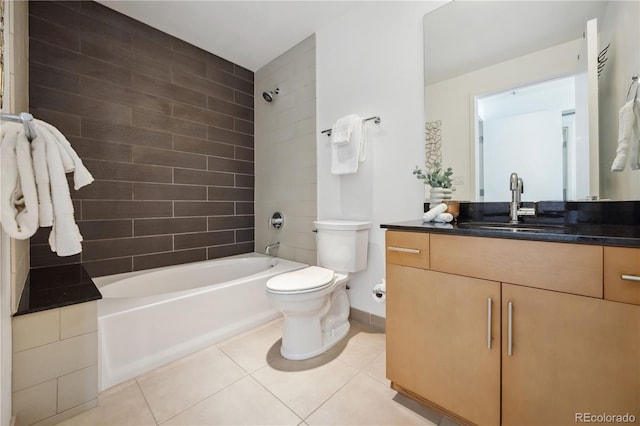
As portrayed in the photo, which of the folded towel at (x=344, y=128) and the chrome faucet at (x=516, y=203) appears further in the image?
the folded towel at (x=344, y=128)

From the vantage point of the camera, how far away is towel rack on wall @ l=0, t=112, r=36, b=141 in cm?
68

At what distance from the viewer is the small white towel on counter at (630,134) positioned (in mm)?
1048

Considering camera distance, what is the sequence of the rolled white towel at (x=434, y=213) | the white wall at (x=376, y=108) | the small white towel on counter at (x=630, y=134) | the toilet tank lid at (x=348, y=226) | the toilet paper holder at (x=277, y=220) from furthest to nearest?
the toilet paper holder at (x=277, y=220) < the toilet tank lid at (x=348, y=226) < the white wall at (x=376, y=108) < the rolled white towel at (x=434, y=213) < the small white towel on counter at (x=630, y=134)

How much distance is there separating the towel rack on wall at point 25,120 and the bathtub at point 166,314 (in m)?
0.99

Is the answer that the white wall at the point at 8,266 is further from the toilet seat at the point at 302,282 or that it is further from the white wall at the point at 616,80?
the white wall at the point at 616,80

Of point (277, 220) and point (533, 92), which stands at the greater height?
point (533, 92)

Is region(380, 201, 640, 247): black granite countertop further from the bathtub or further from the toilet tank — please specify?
the bathtub

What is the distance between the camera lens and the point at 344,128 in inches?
76.4

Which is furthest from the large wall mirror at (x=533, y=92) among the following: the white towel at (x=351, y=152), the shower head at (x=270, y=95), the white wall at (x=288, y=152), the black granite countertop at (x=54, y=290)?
the black granite countertop at (x=54, y=290)

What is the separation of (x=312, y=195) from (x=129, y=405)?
175 cm

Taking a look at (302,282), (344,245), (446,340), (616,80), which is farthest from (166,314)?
(616,80)

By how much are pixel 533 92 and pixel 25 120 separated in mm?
2040

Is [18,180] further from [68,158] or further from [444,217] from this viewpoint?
[444,217]

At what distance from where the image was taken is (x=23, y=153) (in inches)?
28.6
